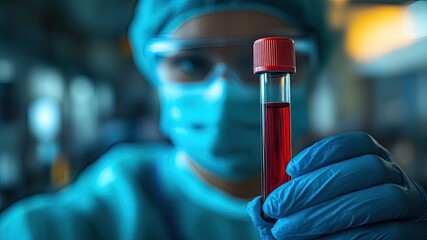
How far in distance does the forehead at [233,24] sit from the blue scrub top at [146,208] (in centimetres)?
34

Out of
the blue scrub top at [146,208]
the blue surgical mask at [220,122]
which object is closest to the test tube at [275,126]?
the blue surgical mask at [220,122]

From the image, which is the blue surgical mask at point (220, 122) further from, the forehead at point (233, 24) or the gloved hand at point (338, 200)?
the gloved hand at point (338, 200)

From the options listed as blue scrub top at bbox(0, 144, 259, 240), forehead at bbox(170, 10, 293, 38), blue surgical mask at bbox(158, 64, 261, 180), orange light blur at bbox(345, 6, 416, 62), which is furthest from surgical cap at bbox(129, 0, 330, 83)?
orange light blur at bbox(345, 6, 416, 62)

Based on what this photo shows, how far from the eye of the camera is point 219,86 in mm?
1001

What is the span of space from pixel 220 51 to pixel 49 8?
43.4 inches

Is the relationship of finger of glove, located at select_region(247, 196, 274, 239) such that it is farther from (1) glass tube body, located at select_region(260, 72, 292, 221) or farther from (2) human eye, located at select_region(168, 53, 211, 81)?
(2) human eye, located at select_region(168, 53, 211, 81)

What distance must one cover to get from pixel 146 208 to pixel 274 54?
66cm

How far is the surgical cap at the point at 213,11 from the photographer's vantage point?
3.26 ft

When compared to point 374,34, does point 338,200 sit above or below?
below

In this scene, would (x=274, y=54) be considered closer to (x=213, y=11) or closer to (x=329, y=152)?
(x=329, y=152)

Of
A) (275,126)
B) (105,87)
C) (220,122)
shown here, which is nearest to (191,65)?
(220,122)

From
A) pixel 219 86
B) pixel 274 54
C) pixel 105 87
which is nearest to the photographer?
pixel 274 54

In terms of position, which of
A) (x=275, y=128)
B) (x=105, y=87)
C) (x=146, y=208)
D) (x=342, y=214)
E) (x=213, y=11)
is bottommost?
(x=146, y=208)

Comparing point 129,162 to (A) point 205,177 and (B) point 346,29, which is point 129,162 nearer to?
(A) point 205,177
